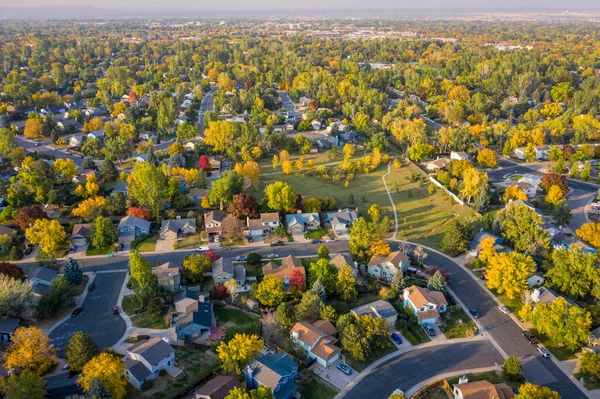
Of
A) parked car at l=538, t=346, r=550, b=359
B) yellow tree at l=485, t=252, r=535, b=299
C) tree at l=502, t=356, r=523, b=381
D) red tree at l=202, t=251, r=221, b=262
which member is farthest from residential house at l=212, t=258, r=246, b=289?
parked car at l=538, t=346, r=550, b=359

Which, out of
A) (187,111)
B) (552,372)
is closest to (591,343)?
(552,372)

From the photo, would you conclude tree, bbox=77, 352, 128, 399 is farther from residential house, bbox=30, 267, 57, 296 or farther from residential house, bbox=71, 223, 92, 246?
residential house, bbox=71, 223, 92, 246

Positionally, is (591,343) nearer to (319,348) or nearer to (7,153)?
(319,348)

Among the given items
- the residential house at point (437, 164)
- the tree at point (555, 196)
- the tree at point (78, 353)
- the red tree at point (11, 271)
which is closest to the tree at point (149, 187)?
the red tree at point (11, 271)

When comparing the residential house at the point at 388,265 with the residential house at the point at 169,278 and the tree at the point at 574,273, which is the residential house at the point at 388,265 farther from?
the residential house at the point at 169,278

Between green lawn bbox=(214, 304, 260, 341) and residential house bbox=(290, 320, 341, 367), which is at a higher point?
residential house bbox=(290, 320, 341, 367)
